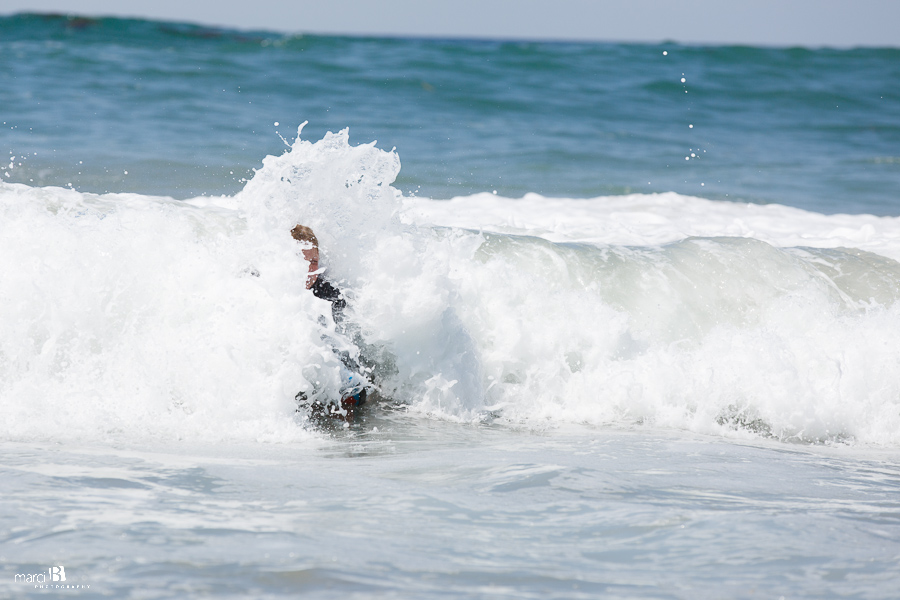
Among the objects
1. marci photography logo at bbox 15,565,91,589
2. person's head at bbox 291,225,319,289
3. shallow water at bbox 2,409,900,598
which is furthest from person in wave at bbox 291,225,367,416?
marci photography logo at bbox 15,565,91,589

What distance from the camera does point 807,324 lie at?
6.32 metres

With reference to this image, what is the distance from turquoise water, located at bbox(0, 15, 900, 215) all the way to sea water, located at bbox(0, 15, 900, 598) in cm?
88

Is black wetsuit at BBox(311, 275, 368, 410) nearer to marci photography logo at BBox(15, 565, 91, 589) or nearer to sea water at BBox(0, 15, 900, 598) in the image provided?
sea water at BBox(0, 15, 900, 598)

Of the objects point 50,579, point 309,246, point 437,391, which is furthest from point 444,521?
point 309,246

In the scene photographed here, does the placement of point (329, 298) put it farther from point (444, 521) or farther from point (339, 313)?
point (444, 521)

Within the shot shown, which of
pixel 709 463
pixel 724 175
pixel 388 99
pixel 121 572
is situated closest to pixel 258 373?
pixel 121 572

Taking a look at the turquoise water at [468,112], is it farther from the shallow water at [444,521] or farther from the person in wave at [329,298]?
the shallow water at [444,521]

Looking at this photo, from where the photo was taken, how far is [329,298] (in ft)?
16.5

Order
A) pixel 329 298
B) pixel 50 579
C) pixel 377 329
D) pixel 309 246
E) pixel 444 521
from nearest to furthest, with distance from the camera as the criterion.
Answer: pixel 50 579, pixel 444 521, pixel 309 246, pixel 329 298, pixel 377 329

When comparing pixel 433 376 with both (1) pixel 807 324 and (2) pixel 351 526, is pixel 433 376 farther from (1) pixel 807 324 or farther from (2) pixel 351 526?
(1) pixel 807 324

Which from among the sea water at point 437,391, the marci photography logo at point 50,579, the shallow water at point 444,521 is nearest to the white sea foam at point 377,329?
the sea water at point 437,391

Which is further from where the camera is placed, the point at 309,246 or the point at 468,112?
the point at 468,112

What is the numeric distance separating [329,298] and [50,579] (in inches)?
102

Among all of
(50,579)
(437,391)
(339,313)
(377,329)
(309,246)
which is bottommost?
(50,579)
